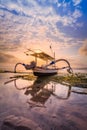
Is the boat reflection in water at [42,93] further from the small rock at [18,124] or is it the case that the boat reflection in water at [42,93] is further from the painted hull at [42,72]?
the painted hull at [42,72]

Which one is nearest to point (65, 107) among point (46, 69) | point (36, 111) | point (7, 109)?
point (36, 111)

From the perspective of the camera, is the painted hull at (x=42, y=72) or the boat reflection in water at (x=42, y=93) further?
the painted hull at (x=42, y=72)

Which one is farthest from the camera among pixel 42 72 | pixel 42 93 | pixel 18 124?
pixel 42 72

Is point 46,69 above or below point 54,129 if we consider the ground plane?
above

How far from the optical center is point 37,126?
6055 mm

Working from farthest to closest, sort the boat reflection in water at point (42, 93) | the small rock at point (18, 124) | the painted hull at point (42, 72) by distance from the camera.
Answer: the painted hull at point (42, 72), the boat reflection in water at point (42, 93), the small rock at point (18, 124)

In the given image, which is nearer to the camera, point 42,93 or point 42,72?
point 42,93

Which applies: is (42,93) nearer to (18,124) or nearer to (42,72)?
(18,124)

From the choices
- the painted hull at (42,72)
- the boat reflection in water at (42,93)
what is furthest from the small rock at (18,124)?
the painted hull at (42,72)

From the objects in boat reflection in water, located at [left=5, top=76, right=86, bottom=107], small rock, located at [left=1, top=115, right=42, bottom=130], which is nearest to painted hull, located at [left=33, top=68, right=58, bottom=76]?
boat reflection in water, located at [left=5, top=76, right=86, bottom=107]

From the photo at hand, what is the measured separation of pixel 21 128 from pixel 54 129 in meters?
1.05

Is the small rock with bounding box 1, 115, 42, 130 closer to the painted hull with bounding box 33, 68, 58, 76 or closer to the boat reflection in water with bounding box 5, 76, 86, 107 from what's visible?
the boat reflection in water with bounding box 5, 76, 86, 107

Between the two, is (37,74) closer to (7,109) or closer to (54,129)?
(7,109)

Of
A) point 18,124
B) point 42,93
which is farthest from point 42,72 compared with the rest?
point 18,124
